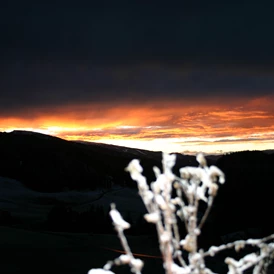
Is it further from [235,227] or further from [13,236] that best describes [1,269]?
[235,227]

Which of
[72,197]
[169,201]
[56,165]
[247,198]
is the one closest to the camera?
[169,201]

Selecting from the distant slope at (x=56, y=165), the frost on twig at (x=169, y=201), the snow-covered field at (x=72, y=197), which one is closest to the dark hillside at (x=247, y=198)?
the frost on twig at (x=169, y=201)

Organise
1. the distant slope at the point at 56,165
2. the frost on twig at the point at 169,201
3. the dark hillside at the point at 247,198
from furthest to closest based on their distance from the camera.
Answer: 1. the distant slope at the point at 56,165
2. the dark hillside at the point at 247,198
3. the frost on twig at the point at 169,201

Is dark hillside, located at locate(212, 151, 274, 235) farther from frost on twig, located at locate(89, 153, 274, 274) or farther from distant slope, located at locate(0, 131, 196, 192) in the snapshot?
distant slope, located at locate(0, 131, 196, 192)

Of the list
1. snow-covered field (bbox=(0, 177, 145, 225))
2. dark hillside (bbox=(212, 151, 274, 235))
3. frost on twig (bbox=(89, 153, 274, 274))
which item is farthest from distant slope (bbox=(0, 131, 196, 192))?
frost on twig (bbox=(89, 153, 274, 274))

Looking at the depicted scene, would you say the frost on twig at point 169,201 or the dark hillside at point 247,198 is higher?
the frost on twig at point 169,201

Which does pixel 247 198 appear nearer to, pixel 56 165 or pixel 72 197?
pixel 72 197

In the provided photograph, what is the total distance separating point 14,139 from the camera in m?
84.4

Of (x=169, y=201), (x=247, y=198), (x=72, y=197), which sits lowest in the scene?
(x=72, y=197)

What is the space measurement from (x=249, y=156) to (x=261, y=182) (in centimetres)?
496

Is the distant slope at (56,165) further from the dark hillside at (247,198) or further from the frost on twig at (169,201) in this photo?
the frost on twig at (169,201)

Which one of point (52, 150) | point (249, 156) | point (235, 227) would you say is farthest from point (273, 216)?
point (52, 150)

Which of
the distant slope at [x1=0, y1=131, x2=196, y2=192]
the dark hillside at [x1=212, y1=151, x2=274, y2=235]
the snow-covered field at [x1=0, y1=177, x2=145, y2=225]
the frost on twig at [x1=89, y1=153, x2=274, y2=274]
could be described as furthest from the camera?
the distant slope at [x1=0, y1=131, x2=196, y2=192]

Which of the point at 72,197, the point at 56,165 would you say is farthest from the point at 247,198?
the point at 56,165
